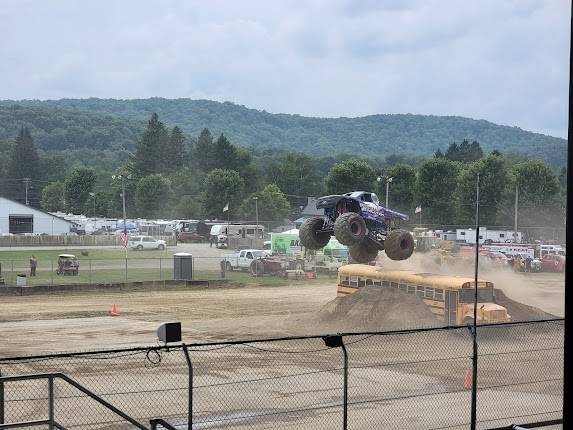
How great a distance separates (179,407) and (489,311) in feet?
35.9

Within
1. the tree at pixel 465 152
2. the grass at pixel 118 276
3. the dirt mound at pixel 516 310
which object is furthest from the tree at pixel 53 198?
the dirt mound at pixel 516 310

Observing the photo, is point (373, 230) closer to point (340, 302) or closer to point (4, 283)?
point (340, 302)

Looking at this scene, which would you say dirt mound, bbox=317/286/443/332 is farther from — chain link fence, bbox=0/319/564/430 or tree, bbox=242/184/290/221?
tree, bbox=242/184/290/221

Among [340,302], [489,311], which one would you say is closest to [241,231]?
[340,302]

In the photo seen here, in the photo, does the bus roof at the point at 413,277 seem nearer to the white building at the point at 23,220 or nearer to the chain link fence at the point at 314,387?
the chain link fence at the point at 314,387

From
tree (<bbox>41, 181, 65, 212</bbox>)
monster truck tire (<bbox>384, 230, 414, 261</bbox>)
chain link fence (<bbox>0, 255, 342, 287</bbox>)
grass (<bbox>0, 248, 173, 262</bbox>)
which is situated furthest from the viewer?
tree (<bbox>41, 181, 65, 212</bbox>)

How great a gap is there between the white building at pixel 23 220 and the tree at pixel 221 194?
26.8 m

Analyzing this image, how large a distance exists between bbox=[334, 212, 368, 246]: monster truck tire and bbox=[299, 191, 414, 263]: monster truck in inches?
19.2

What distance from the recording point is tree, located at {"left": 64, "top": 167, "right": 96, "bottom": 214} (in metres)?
136

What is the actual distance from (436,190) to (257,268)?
5805cm

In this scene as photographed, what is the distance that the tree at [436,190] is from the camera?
101m

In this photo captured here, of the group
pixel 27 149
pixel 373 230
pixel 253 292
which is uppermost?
pixel 27 149

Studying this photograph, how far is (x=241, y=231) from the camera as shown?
2965 inches

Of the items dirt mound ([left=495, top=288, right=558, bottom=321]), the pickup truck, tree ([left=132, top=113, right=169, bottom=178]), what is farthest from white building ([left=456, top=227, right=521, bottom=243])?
tree ([left=132, top=113, right=169, bottom=178])
